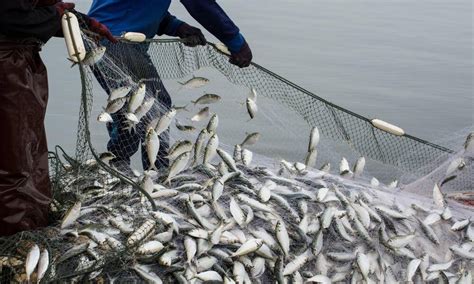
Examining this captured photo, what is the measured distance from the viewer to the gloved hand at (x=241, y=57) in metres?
6.15

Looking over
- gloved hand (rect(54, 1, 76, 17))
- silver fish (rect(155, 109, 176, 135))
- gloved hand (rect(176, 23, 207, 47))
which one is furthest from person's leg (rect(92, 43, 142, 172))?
gloved hand (rect(54, 1, 76, 17))

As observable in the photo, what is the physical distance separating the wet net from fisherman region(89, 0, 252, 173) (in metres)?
0.02

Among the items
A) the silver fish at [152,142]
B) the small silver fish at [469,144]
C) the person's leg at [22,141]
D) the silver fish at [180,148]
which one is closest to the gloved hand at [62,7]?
the person's leg at [22,141]

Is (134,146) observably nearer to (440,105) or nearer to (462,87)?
(440,105)

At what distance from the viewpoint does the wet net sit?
3908mm

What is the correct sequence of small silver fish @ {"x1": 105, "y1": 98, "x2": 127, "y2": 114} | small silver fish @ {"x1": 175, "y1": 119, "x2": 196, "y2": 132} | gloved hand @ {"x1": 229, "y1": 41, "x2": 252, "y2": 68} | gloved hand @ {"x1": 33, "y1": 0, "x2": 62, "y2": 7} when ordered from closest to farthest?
gloved hand @ {"x1": 33, "y1": 0, "x2": 62, "y2": 7} → small silver fish @ {"x1": 105, "y1": 98, "x2": 127, "y2": 114} → small silver fish @ {"x1": 175, "y1": 119, "x2": 196, "y2": 132} → gloved hand @ {"x1": 229, "y1": 41, "x2": 252, "y2": 68}

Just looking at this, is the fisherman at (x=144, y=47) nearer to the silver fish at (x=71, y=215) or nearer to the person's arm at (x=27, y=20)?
the silver fish at (x=71, y=215)

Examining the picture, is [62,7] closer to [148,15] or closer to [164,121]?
[164,121]

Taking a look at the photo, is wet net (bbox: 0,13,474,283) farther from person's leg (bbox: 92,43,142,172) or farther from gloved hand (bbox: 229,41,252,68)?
gloved hand (bbox: 229,41,252,68)

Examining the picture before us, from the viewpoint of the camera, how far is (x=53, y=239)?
12.9 ft

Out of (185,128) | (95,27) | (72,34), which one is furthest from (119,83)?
(72,34)

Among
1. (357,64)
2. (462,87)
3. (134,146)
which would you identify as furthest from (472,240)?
(357,64)

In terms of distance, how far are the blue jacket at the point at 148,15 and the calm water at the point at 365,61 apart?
1.89 meters

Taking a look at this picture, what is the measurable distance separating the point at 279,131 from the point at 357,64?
519 centimetres
